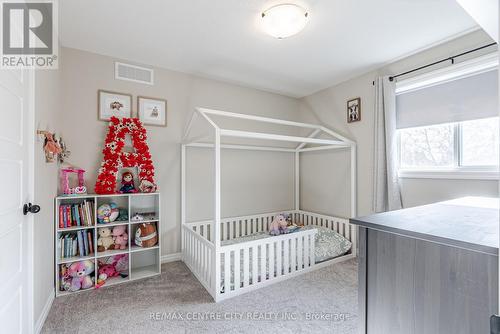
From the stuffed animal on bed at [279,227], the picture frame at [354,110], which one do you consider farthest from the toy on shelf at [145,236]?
the picture frame at [354,110]

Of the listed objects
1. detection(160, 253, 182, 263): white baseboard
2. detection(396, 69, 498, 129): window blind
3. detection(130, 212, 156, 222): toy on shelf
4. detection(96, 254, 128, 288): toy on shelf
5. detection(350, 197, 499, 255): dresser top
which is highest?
Answer: detection(396, 69, 498, 129): window blind

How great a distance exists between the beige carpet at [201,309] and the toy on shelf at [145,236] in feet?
1.15

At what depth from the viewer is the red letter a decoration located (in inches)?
92.7

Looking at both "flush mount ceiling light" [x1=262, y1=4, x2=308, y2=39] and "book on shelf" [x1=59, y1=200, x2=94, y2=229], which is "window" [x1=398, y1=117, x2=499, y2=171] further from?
"book on shelf" [x1=59, y1=200, x2=94, y2=229]

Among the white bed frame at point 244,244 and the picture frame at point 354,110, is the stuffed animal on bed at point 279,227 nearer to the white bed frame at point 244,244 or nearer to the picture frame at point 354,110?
the white bed frame at point 244,244

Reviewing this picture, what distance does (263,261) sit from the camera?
7.54ft

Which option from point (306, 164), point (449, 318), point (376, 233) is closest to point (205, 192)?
point (306, 164)

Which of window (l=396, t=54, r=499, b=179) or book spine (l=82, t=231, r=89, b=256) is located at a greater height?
window (l=396, t=54, r=499, b=179)

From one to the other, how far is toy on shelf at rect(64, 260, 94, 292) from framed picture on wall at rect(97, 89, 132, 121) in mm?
1450

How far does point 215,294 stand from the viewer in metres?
2.00

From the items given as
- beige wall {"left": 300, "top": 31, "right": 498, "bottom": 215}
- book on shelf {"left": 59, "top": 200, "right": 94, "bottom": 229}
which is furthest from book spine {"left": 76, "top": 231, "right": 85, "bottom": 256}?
beige wall {"left": 300, "top": 31, "right": 498, "bottom": 215}

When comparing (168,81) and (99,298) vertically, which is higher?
(168,81)

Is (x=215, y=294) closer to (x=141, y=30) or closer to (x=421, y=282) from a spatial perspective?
(x=421, y=282)

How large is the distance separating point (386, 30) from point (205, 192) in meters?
2.54
